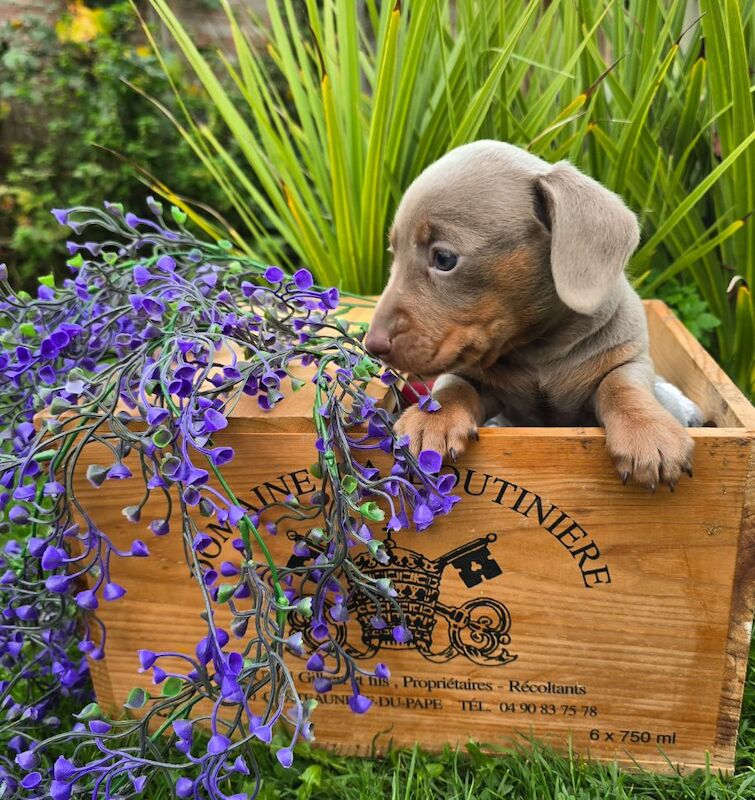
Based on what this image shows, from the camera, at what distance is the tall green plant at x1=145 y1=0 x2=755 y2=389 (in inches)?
89.0

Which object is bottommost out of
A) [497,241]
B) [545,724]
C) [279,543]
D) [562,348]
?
[545,724]

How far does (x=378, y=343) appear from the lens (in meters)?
1.64

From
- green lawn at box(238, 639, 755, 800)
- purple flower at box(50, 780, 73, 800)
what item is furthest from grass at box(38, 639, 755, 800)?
purple flower at box(50, 780, 73, 800)

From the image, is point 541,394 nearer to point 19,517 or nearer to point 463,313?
point 463,313

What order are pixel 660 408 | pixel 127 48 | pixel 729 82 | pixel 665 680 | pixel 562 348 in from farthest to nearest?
pixel 127 48, pixel 729 82, pixel 562 348, pixel 665 680, pixel 660 408

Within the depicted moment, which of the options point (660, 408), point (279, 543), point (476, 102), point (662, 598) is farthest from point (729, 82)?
point (279, 543)

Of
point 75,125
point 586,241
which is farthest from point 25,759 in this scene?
point 75,125

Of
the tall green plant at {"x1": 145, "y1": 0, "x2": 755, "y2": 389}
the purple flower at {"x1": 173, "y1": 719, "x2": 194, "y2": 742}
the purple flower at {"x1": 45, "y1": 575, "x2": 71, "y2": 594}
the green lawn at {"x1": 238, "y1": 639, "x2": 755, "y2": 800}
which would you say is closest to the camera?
the purple flower at {"x1": 173, "y1": 719, "x2": 194, "y2": 742}

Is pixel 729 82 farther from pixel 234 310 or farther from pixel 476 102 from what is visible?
pixel 234 310

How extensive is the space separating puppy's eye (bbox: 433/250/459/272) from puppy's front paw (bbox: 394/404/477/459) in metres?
0.30

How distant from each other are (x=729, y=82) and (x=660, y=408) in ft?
3.88

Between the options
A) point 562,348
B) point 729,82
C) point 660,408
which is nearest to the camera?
point 660,408

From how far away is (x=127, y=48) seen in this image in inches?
219

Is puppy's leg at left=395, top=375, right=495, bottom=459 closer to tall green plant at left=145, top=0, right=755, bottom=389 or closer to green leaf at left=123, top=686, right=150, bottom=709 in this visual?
green leaf at left=123, top=686, right=150, bottom=709
